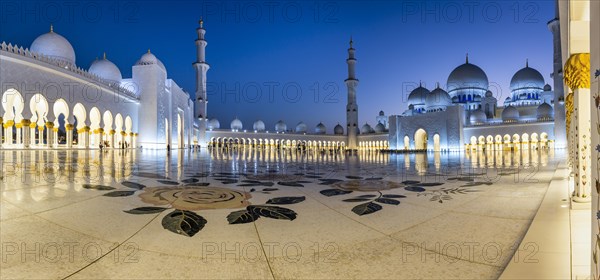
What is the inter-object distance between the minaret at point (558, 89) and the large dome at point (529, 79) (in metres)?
8.31

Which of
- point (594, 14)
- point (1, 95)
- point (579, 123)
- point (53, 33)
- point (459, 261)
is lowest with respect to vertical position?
point (459, 261)

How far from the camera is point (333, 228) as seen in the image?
5.12ft

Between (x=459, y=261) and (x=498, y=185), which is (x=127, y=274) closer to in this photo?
(x=459, y=261)

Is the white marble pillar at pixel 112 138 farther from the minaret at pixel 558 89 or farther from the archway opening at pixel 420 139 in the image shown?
the minaret at pixel 558 89

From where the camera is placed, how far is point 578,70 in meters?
1.99

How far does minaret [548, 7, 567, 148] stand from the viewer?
1798 cm

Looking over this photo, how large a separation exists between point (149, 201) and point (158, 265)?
0.94 meters

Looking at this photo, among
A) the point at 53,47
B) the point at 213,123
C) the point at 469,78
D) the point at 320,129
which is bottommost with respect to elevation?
the point at 320,129

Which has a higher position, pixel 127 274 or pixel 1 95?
pixel 1 95

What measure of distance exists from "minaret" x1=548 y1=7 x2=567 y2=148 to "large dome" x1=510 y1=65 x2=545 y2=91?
831 cm

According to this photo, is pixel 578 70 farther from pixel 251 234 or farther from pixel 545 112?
pixel 545 112

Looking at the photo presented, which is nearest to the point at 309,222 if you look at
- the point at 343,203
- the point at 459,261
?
the point at 343,203

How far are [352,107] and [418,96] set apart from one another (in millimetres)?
6456

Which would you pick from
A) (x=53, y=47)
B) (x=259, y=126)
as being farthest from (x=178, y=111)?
(x=259, y=126)
